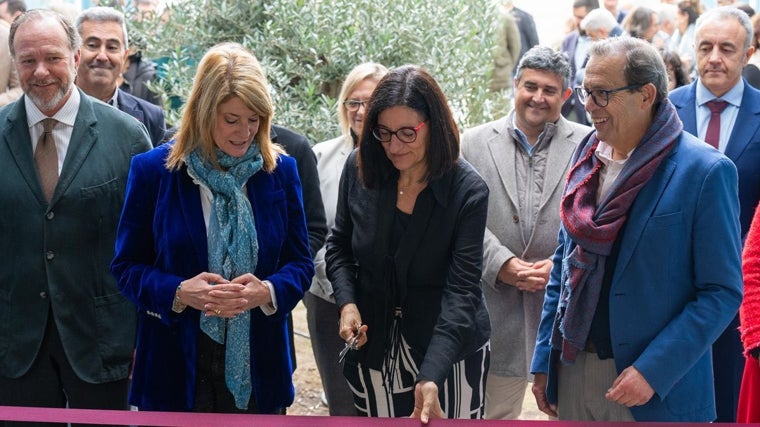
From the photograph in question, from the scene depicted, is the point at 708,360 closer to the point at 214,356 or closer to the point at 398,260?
the point at 398,260

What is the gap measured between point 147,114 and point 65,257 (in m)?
1.43

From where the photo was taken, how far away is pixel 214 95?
3.45 metres

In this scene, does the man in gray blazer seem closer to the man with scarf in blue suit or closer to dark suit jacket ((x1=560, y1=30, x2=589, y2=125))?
the man with scarf in blue suit

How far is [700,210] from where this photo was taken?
3121 mm

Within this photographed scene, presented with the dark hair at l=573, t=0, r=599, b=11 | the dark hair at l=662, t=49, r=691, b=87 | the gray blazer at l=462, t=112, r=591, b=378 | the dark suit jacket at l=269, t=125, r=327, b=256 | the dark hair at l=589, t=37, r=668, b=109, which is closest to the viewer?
the dark hair at l=589, t=37, r=668, b=109

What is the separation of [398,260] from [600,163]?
78 centimetres

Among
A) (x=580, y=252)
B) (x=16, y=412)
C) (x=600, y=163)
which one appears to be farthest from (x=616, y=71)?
(x=16, y=412)

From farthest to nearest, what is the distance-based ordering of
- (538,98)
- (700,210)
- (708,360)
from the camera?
(538,98) < (708,360) < (700,210)

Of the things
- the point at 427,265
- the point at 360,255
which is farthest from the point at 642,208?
the point at 360,255

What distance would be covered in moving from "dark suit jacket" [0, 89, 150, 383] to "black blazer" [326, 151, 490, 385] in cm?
96

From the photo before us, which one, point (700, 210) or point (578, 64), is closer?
point (700, 210)

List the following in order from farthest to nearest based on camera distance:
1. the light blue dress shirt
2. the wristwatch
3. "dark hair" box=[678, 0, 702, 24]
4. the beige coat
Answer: "dark hair" box=[678, 0, 702, 24] → the beige coat → the light blue dress shirt → the wristwatch

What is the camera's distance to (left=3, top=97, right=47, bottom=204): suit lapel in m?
3.81

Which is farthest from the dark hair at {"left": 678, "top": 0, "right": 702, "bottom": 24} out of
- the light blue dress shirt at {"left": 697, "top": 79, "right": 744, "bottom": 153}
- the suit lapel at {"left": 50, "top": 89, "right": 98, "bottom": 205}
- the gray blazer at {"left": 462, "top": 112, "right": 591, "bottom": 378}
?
the suit lapel at {"left": 50, "top": 89, "right": 98, "bottom": 205}
